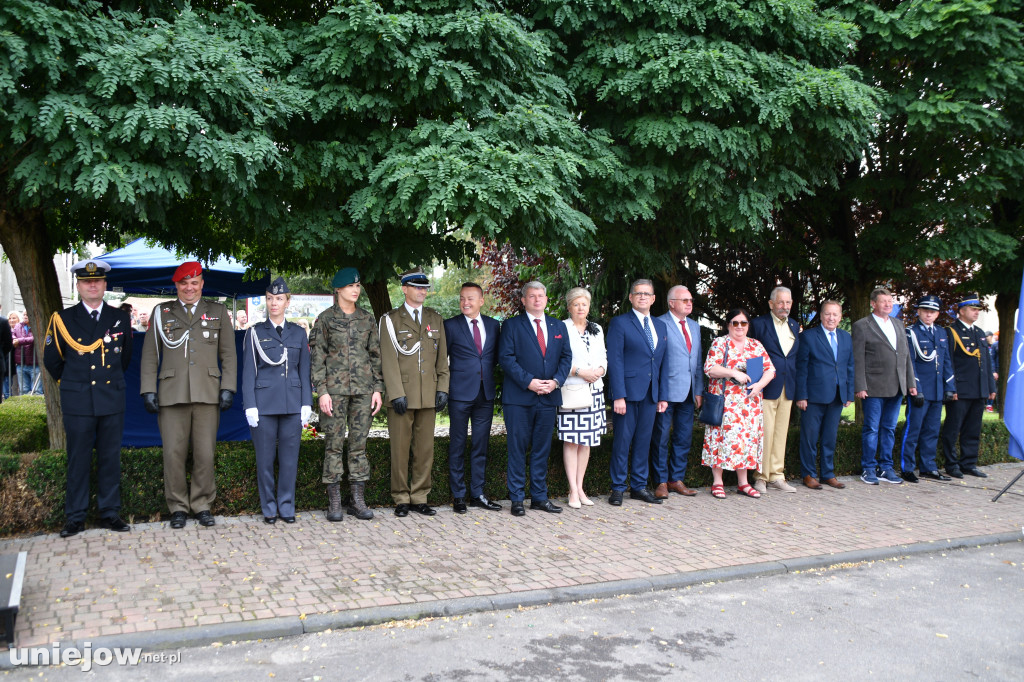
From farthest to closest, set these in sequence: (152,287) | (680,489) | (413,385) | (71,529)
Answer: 1. (152,287)
2. (680,489)
3. (413,385)
4. (71,529)

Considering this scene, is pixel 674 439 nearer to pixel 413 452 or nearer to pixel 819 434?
pixel 819 434

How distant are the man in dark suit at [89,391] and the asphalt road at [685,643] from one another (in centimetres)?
258

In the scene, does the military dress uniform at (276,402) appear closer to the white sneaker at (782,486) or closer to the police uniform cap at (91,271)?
the police uniform cap at (91,271)

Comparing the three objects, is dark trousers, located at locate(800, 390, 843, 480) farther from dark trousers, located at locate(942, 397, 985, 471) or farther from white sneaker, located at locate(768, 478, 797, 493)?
dark trousers, located at locate(942, 397, 985, 471)

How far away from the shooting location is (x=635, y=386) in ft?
26.7

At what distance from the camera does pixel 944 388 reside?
10078mm

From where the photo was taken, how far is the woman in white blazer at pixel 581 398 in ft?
25.5

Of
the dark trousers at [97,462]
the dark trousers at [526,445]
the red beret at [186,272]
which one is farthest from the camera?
the dark trousers at [526,445]

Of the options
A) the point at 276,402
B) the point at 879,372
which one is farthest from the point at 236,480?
the point at 879,372

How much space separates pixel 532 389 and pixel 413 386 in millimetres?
1094

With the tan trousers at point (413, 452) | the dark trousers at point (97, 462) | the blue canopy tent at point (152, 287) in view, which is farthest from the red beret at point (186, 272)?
the blue canopy tent at point (152, 287)

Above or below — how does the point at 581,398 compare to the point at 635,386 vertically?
below

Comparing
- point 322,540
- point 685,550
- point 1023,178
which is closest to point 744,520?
point 685,550

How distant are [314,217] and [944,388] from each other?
7.95m
